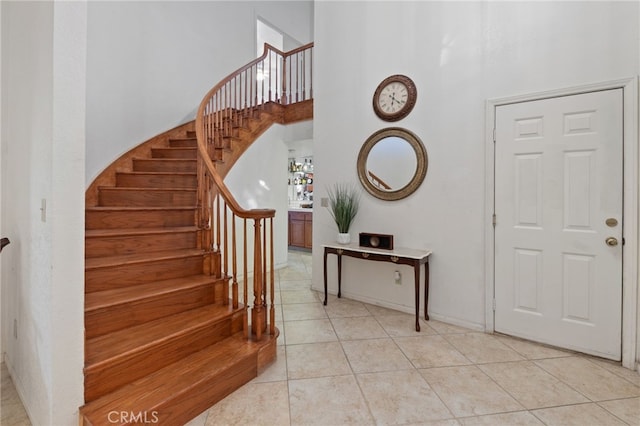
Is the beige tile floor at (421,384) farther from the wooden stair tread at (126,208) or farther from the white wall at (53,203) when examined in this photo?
the wooden stair tread at (126,208)

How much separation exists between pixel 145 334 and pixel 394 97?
301cm

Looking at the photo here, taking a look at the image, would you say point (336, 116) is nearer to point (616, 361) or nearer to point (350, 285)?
point (350, 285)

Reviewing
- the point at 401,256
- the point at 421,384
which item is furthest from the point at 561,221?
the point at 421,384

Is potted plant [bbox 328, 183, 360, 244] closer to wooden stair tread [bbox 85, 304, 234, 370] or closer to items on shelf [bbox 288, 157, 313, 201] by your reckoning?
wooden stair tread [bbox 85, 304, 234, 370]

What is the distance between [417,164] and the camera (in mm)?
2982

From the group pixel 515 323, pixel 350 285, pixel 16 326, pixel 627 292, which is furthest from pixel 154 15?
pixel 627 292

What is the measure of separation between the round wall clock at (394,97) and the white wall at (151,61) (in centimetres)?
314

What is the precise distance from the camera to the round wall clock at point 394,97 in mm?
3000

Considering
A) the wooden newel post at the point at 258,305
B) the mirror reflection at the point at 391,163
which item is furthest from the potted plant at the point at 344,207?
the wooden newel post at the point at 258,305

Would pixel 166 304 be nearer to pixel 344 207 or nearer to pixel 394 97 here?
pixel 344 207

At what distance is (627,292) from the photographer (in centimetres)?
208

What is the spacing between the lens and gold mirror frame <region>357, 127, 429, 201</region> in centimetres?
295

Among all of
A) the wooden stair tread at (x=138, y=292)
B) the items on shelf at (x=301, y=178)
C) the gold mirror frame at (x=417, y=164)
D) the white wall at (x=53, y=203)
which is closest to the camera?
the white wall at (x=53, y=203)

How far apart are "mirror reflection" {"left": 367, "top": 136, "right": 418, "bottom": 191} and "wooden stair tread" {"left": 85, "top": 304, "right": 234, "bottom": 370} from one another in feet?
6.65
